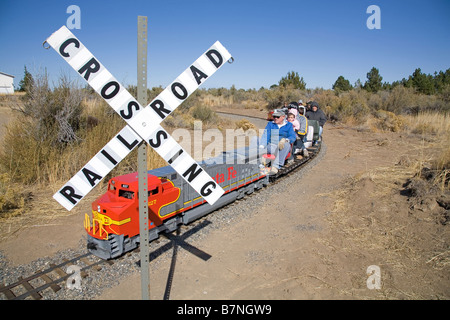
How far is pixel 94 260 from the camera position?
5082 mm

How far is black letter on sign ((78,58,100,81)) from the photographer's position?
84.6 inches

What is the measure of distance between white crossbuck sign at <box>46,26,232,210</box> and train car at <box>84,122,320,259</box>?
110 inches

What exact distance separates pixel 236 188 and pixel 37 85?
7172 mm

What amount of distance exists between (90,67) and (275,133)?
261 inches

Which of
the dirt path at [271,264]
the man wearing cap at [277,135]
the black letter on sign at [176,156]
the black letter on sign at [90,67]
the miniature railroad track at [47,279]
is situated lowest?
the dirt path at [271,264]

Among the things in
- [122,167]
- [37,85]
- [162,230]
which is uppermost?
[37,85]

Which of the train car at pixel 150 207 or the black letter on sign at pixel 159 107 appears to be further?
the train car at pixel 150 207

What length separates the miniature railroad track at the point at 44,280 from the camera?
4.18 m

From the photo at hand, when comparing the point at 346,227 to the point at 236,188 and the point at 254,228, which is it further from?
the point at 236,188

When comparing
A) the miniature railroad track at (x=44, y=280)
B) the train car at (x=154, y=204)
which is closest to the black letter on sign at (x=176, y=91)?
the train car at (x=154, y=204)

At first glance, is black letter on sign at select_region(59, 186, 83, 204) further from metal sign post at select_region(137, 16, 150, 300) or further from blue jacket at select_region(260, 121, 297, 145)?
blue jacket at select_region(260, 121, 297, 145)

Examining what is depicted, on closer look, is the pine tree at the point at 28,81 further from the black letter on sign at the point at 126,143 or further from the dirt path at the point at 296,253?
the black letter on sign at the point at 126,143

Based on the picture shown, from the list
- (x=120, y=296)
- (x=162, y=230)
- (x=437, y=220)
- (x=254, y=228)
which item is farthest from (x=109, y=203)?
(x=437, y=220)
